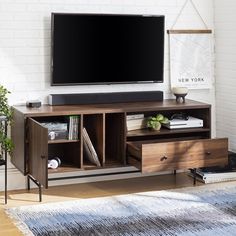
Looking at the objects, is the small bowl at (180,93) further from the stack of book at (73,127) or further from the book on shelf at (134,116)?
the stack of book at (73,127)

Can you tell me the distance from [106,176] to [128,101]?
25.9 inches

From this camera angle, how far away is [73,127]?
4168 millimetres

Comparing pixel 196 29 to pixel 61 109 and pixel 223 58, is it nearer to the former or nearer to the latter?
pixel 223 58

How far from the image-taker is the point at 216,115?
5090mm

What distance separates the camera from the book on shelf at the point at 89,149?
420 centimetres

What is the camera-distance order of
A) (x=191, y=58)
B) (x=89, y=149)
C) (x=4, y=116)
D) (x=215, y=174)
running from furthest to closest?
(x=191, y=58) → (x=215, y=174) → (x=89, y=149) → (x=4, y=116)

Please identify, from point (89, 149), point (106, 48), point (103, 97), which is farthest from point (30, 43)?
point (89, 149)

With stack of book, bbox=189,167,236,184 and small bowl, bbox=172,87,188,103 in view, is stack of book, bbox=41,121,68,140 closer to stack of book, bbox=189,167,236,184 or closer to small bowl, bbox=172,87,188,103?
small bowl, bbox=172,87,188,103

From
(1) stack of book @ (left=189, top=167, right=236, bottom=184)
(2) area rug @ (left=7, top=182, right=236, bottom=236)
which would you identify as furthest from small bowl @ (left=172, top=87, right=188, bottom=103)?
(2) area rug @ (left=7, top=182, right=236, bottom=236)

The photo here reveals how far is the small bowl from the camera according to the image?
465 centimetres

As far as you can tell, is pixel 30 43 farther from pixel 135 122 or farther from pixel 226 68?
pixel 226 68

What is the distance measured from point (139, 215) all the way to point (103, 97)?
45.9 inches

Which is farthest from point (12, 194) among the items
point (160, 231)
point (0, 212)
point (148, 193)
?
point (160, 231)

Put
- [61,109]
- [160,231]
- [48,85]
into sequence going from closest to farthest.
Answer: [160,231]
[61,109]
[48,85]
